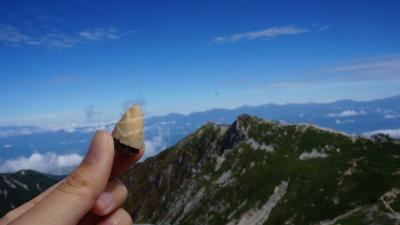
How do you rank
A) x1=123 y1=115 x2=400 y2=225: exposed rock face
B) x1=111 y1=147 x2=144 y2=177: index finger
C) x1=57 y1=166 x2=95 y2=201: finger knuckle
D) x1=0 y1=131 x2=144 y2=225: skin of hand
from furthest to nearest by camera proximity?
x1=123 y1=115 x2=400 y2=225: exposed rock face < x1=111 y1=147 x2=144 y2=177: index finger < x1=57 y1=166 x2=95 y2=201: finger knuckle < x1=0 y1=131 x2=144 y2=225: skin of hand

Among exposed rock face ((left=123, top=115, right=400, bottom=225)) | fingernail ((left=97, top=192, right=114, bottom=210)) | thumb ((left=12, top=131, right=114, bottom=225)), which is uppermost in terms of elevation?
thumb ((left=12, top=131, right=114, bottom=225))

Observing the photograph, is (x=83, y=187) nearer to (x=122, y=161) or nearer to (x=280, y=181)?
(x=122, y=161)

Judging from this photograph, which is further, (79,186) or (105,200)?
(105,200)

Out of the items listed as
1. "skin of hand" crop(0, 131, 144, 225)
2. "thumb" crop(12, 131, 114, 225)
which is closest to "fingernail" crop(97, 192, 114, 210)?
"skin of hand" crop(0, 131, 144, 225)

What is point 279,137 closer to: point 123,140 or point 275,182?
Answer: point 275,182

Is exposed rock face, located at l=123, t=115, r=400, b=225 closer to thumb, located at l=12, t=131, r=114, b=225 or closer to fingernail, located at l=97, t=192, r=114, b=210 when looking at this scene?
fingernail, located at l=97, t=192, r=114, b=210

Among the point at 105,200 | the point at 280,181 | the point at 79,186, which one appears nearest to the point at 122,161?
the point at 105,200
